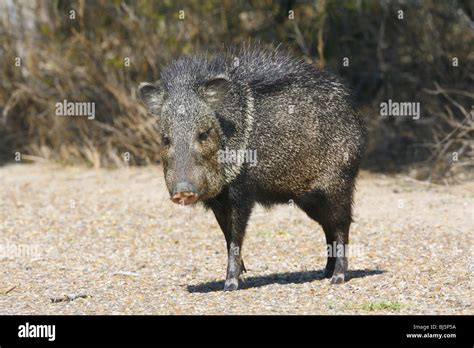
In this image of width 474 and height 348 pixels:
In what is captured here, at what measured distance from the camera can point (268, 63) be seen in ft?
21.8

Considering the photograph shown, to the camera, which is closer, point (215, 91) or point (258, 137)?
point (215, 91)

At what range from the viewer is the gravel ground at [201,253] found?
5.89 metres

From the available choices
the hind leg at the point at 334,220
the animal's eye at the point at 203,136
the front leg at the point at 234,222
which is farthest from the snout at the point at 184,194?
the hind leg at the point at 334,220

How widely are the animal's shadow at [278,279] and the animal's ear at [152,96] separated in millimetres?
1242

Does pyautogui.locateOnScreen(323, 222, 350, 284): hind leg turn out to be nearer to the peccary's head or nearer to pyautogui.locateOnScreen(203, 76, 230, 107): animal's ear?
the peccary's head

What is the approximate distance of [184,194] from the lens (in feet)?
18.5

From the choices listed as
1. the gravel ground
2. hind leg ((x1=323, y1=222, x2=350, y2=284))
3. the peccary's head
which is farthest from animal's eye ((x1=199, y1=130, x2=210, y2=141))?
hind leg ((x1=323, y1=222, x2=350, y2=284))

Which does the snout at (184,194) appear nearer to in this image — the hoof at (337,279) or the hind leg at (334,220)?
the hind leg at (334,220)

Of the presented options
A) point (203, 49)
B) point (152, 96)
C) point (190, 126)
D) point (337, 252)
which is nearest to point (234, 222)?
point (190, 126)

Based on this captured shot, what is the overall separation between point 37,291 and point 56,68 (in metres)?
5.84

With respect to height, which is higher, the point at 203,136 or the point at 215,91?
the point at 215,91

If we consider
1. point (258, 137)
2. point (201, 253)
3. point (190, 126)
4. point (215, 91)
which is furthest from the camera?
point (201, 253)

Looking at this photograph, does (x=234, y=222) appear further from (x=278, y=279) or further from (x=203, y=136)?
(x=278, y=279)

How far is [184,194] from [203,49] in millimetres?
5924
